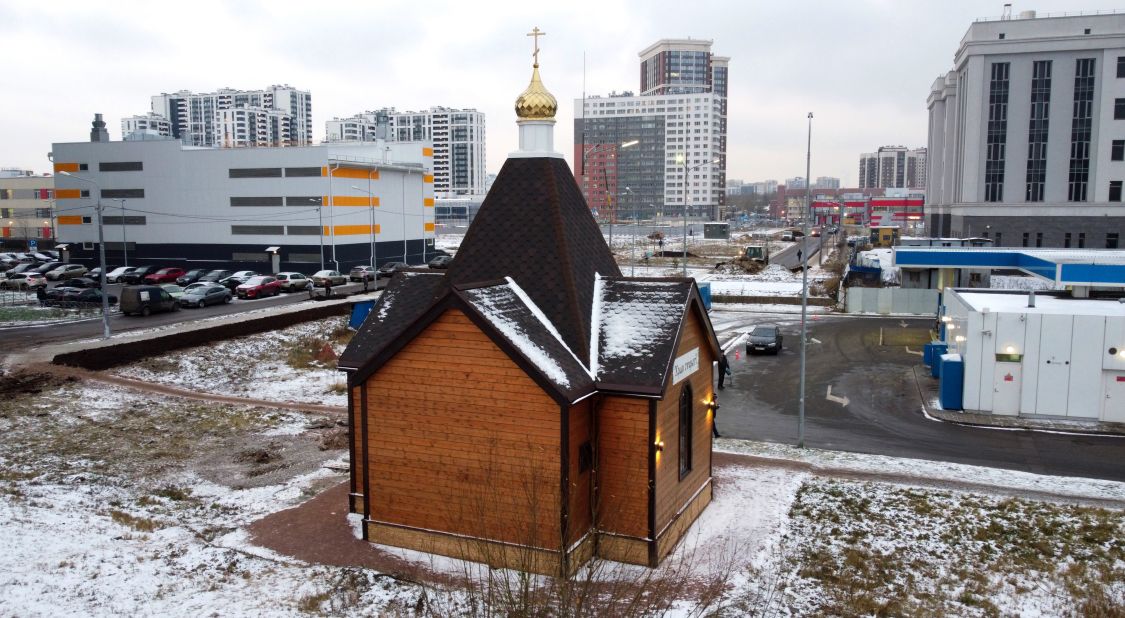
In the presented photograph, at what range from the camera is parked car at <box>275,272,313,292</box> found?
5338cm

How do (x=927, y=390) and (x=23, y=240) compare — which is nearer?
(x=927, y=390)

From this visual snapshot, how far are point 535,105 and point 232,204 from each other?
5855 cm

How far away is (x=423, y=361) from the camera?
1445 centimetres

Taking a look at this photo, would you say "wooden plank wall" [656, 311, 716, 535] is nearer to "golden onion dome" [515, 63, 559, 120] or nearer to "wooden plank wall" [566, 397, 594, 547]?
"wooden plank wall" [566, 397, 594, 547]

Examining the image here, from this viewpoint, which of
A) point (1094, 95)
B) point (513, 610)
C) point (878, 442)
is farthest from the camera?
point (1094, 95)

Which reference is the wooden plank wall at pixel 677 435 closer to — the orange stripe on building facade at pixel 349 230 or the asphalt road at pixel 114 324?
the asphalt road at pixel 114 324

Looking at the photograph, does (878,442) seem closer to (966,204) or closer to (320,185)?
(320,185)

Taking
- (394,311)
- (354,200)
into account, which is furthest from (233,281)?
(394,311)

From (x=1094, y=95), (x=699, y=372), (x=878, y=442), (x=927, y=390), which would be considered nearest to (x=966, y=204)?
(x=1094, y=95)

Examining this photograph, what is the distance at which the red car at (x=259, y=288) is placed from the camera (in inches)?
1969

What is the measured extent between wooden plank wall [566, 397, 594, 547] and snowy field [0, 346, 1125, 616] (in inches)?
34.1

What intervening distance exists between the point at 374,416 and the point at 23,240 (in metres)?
99.7

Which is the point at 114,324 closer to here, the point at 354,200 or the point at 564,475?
the point at 354,200

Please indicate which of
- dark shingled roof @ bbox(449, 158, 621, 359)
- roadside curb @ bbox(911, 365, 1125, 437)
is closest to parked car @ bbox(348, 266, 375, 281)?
roadside curb @ bbox(911, 365, 1125, 437)
